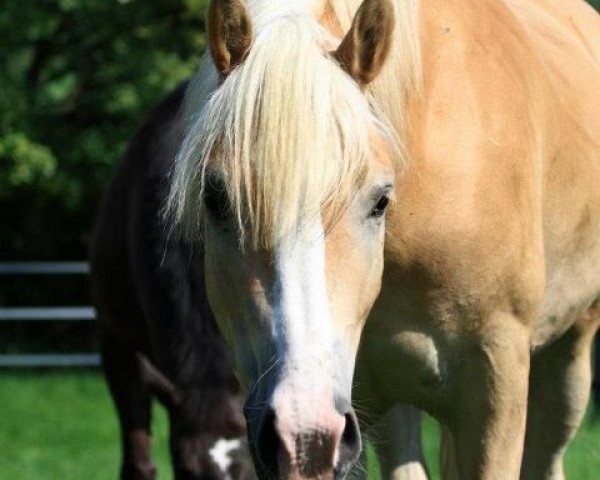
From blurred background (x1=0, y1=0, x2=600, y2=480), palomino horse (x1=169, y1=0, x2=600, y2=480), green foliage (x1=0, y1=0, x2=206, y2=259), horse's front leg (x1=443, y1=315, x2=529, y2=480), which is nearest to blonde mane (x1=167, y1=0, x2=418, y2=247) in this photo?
palomino horse (x1=169, y1=0, x2=600, y2=480)

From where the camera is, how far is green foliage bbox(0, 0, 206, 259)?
37.8 ft

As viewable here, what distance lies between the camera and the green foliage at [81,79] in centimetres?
1152

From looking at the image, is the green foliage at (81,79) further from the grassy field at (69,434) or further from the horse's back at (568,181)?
the horse's back at (568,181)

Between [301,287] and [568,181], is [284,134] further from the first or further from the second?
[568,181]

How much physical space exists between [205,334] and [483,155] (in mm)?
1553

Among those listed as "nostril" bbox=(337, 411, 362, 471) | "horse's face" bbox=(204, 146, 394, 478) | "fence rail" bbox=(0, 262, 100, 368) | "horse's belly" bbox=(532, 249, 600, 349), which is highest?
"horse's face" bbox=(204, 146, 394, 478)

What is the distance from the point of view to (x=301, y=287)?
300cm

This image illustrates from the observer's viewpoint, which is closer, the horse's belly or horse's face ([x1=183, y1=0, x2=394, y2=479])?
horse's face ([x1=183, y1=0, x2=394, y2=479])

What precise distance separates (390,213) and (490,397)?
52 centimetres

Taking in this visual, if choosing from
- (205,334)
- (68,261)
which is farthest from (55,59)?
(205,334)

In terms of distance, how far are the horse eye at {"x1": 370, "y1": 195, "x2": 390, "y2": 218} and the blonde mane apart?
87 millimetres

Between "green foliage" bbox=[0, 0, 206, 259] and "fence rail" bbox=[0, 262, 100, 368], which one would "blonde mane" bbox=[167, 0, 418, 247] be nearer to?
"green foliage" bbox=[0, 0, 206, 259]

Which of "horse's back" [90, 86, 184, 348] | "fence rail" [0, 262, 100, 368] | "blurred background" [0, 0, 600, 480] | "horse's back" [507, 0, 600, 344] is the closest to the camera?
"horse's back" [507, 0, 600, 344]

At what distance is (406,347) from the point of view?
143 inches
